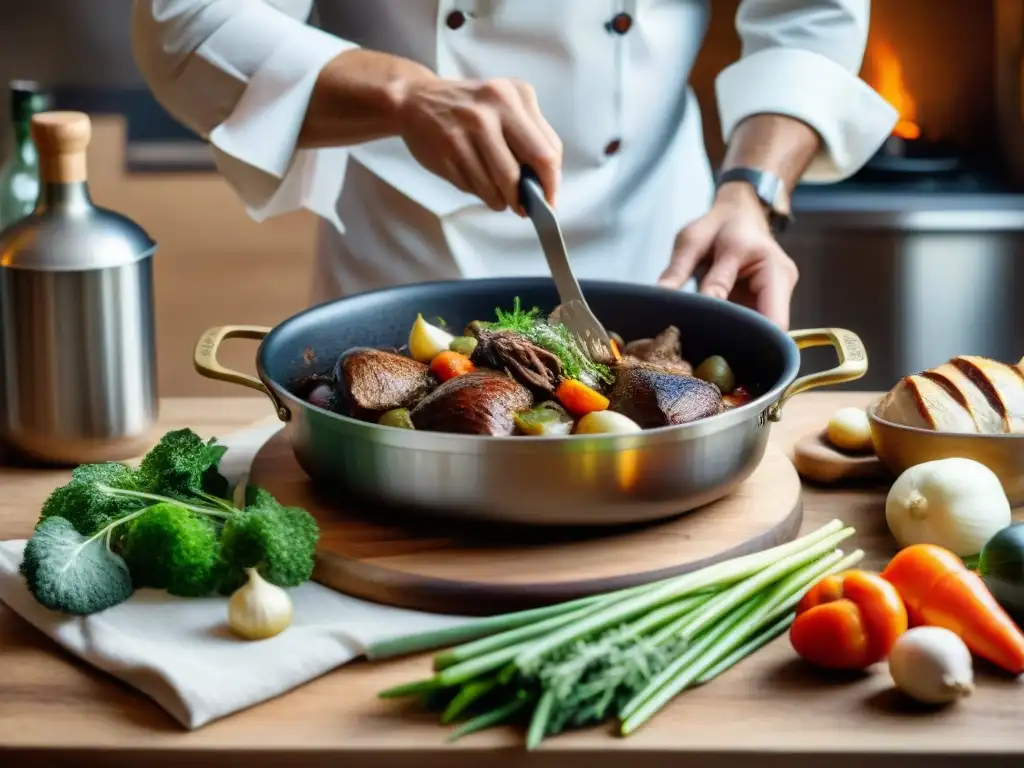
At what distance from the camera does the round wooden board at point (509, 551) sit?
1.11 m

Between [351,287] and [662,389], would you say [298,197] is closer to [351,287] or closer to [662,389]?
[351,287]

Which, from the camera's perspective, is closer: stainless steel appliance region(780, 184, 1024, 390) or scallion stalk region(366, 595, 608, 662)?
scallion stalk region(366, 595, 608, 662)

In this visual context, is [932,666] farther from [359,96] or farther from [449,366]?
[359,96]

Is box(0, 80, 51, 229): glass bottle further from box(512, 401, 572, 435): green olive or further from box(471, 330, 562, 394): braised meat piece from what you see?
box(512, 401, 572, 435): green olive

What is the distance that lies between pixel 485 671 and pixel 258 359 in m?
0.47

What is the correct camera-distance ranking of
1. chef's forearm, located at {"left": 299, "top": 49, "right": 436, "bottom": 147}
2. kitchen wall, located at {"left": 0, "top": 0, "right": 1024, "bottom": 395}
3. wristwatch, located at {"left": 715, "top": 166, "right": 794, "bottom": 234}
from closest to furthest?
1. chef's forearm, located at {"left": 299, "top": 49, "right": 436, "bottom": 147}
2. wristwatch, located at {"left": 715, "top": 166, "right": 794, "bottom": 234}
3. kitchen wall, located at {"left": 0, "top": 0, "right": 1024, "bottom": 395}

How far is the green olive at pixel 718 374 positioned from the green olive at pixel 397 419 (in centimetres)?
37

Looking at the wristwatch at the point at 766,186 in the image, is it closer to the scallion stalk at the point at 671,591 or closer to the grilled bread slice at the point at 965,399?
the grilled bread slice at the point at 965,399

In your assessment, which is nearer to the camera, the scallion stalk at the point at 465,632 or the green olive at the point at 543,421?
the scallion stalk at the point at 465,632

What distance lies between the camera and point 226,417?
5.62 ft

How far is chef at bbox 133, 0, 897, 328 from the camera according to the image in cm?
171

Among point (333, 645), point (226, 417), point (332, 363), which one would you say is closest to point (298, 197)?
point (226, 417)

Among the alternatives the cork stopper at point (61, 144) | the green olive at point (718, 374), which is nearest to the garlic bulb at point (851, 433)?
the green olive at point (718, 374)

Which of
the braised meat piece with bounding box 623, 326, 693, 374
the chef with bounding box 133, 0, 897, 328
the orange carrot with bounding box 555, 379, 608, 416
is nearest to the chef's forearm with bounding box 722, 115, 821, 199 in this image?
the chef with bounding box 133, 0, 897, 328
